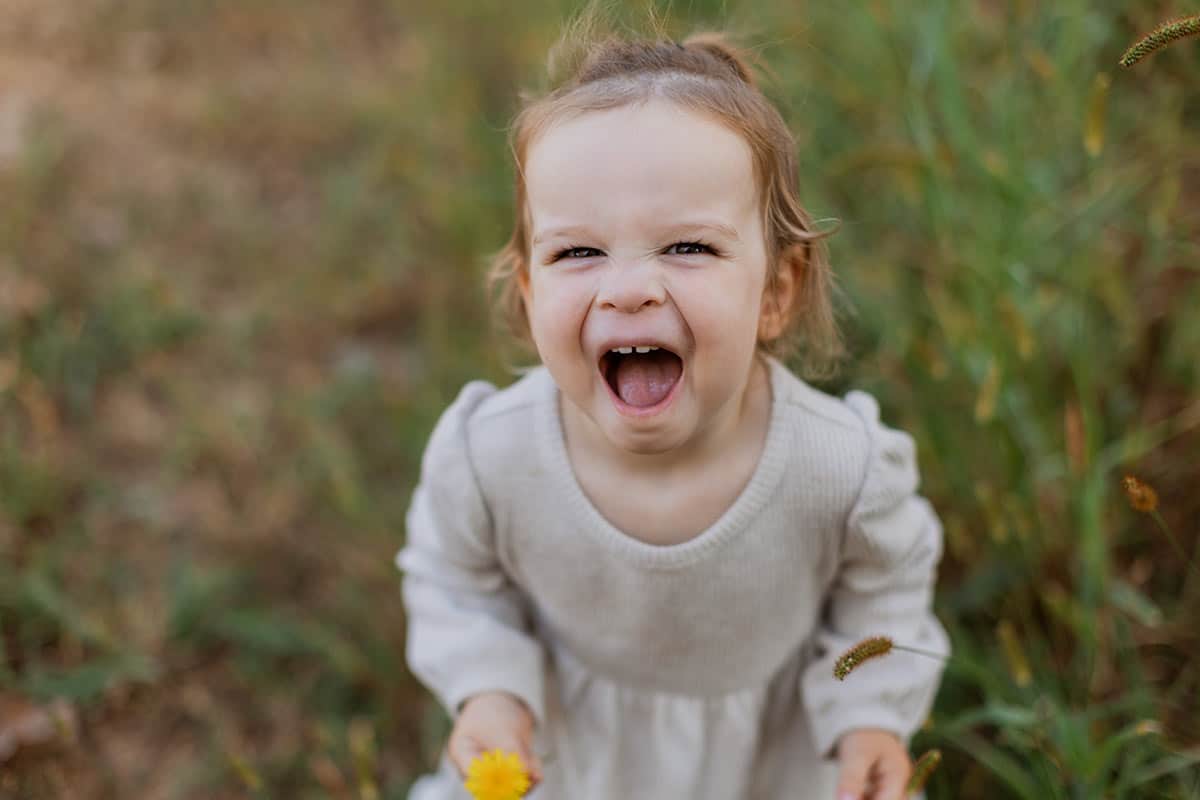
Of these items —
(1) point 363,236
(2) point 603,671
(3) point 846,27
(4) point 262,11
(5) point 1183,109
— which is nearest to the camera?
(2) point 603,671

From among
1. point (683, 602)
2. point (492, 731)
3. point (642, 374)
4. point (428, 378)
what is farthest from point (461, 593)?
point (428, 378)

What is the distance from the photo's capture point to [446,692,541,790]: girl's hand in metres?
1.15

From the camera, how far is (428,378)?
6.79ft

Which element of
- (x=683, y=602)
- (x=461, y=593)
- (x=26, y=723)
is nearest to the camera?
(x=683, y=602)

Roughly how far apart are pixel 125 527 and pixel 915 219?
150 centimetres

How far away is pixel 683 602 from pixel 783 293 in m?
0.32

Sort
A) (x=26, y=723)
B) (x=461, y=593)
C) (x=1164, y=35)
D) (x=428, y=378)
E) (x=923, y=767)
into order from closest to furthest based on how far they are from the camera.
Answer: (x=1164, y=35) → (x=923, y=767) → (x=461, y=593) → (x=26, y=723) → (x=428, y=378)

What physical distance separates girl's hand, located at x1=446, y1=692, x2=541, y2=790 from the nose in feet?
1.60

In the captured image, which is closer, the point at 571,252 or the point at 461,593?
the point at 571,252

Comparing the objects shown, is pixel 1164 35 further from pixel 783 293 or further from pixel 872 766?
pixel 872 766

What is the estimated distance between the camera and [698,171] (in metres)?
0.93

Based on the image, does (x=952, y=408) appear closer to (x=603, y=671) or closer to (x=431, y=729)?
(x=603, y=671)

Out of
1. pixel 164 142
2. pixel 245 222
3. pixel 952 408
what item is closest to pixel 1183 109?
pixel 952 408

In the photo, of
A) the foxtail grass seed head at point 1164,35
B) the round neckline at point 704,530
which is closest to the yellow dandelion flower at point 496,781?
the round neckline at point 704,530
